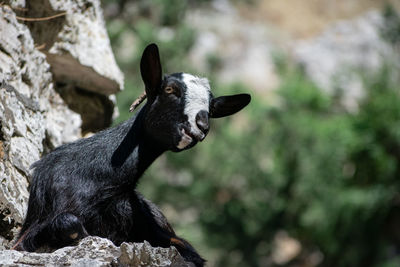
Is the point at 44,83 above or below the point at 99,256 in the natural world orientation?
above

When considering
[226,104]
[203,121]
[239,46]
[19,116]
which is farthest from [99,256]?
[239,46]

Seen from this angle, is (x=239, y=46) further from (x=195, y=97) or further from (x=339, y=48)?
(x=195, y=97)

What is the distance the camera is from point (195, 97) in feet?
12.1

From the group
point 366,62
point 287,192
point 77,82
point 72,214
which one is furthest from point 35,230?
point 366,62

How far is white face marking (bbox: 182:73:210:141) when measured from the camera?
11.8 feet

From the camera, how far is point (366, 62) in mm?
32000

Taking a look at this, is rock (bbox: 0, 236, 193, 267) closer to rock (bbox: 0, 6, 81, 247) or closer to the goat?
the goat

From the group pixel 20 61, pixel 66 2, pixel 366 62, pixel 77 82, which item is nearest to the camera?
pixel 20 61

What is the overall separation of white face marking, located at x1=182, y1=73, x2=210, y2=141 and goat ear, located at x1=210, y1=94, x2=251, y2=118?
120mm

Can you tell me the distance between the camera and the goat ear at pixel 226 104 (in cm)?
391

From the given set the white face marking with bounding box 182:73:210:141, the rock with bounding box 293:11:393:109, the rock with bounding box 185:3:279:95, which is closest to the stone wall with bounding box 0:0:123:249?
the white face marking with bounding box 182:73:210:141

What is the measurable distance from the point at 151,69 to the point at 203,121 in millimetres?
473

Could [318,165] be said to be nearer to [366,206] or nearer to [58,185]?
[366,206]

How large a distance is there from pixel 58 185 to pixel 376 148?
15.9 m
